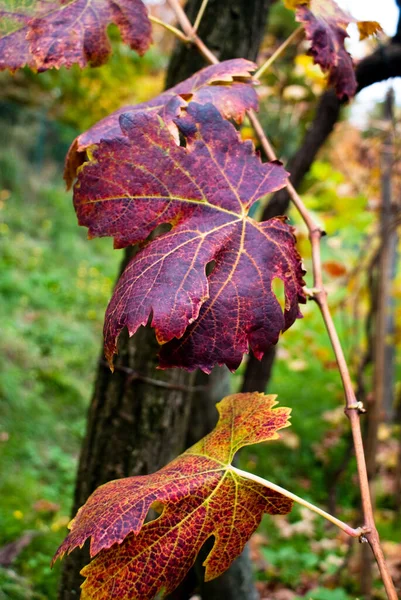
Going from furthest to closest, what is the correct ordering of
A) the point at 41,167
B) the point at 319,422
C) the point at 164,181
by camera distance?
the point at 41,167 < the point at 319,422 < the point at 164,181

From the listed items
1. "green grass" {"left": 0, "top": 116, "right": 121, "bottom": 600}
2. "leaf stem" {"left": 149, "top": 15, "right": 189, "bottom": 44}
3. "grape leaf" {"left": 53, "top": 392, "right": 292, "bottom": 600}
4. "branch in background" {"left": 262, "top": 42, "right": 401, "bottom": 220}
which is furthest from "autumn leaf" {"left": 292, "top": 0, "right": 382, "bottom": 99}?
"green grass" {"left": 0, "top": 116, "right": 121, "bottom": 600}

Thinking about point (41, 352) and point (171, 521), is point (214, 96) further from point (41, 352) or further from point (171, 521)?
point (41, 352)

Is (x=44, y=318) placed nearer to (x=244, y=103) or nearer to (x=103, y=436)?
(x=103, y=436)

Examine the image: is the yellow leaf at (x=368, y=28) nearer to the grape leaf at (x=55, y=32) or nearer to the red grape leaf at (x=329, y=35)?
the red grape leaf at (x=329, y=35)

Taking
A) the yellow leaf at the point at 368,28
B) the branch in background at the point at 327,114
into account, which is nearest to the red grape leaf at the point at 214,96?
the yellow leaf at the point at 368,28

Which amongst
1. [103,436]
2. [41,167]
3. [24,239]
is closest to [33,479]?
[103,436]
